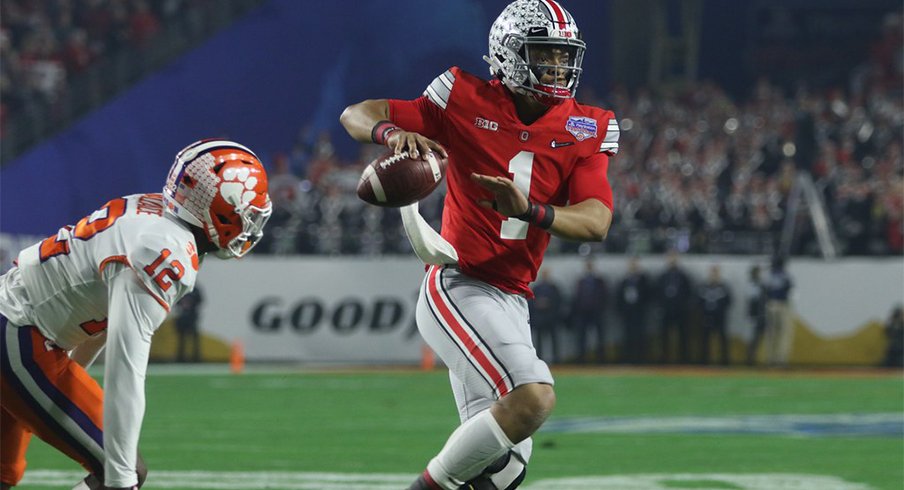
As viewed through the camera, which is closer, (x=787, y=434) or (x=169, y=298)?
(x=169, y=298)

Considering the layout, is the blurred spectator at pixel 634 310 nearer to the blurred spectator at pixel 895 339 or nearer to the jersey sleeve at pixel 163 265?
the blurred spectator at pixel 895 339

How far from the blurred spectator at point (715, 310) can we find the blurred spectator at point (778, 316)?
20.3 inches

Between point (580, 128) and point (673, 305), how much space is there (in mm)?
12504

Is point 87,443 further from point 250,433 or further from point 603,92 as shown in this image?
point 603,92

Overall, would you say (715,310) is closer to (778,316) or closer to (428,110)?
(778,316)

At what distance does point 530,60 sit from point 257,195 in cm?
123

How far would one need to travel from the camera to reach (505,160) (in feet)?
15.9

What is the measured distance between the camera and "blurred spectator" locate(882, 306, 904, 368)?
16406mm

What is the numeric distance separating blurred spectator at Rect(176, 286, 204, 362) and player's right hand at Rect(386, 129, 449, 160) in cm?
1324

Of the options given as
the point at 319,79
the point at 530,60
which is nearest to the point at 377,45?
the point at 319,79

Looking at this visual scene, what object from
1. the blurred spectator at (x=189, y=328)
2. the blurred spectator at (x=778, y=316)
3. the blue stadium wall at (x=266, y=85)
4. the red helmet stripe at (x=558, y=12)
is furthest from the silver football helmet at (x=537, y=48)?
the blue stadium wall at (x=266, y=85)

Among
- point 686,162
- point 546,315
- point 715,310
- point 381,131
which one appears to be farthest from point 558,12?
point 686,162

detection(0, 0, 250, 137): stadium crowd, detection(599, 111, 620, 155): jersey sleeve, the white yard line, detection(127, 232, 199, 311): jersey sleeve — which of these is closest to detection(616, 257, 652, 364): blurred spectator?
detection(0, 0, 250, 137): stadium crowd

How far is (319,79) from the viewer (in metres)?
21.9
